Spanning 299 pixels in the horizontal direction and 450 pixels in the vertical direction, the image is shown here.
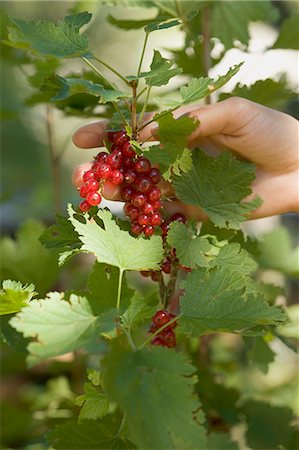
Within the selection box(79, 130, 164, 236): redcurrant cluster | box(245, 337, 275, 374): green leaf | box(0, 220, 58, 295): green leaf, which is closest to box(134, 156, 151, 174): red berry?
box(79, 130, 164, 236): redcurrant cluster

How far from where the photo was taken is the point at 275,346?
324cm

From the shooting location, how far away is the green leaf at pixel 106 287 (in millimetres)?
859

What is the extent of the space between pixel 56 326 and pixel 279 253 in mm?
1044

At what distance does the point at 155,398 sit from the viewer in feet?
2.24

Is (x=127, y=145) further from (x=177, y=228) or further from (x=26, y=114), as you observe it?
(x=26, y=114)

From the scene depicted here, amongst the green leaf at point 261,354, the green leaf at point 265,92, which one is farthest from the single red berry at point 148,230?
the green leaf at point 261,354

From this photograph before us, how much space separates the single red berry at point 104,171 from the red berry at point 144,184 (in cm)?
5

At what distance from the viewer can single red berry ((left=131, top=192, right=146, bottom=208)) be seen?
0.90m

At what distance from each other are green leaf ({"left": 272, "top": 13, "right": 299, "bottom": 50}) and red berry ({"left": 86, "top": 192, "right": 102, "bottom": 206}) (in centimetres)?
75

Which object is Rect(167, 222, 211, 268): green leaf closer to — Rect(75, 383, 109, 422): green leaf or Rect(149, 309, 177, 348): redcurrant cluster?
Rect(149, 309, 177, 348): redcurrant cluster

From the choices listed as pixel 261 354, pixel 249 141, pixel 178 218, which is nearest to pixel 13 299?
pixel 178 218

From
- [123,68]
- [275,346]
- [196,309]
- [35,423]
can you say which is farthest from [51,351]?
[123,68]

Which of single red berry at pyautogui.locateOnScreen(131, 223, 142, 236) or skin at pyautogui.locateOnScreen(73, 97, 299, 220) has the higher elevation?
skin at pyautogui.locateOnScreen(73, 97, 299, 220)

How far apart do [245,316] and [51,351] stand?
10.1 inches
